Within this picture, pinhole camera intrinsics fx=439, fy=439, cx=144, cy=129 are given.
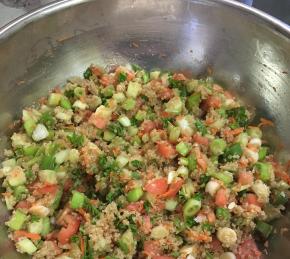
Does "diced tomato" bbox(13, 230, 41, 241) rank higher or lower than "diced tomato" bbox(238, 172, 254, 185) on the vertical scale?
lower

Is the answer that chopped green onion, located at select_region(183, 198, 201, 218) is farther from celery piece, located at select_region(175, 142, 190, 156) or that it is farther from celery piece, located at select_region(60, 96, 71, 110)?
celery piece, located at select_region(60, 96, 71, 110)

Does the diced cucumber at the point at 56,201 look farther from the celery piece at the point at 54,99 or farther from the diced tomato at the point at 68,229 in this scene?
the celery piece at the point at 54,99

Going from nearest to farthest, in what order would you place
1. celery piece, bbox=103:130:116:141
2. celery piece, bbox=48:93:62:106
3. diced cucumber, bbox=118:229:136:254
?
1. diced cucumber, bbox=118:229:136:254
2. celery piece, bbox=103:130:116:141
3. celery piece, bbox=48:93:62:106

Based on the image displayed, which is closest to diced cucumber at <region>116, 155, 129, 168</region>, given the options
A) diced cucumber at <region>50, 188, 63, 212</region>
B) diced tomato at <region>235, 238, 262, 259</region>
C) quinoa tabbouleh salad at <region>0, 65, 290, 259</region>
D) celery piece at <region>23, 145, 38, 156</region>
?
quinoa tabbouleh salad at <region>0, 65, 290, 259</region>

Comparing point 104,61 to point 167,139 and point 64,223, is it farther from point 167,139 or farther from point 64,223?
point 64,223

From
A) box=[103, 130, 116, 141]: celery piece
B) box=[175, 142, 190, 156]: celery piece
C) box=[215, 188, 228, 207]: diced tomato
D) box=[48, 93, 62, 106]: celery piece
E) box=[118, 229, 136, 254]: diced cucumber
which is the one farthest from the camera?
box=[48, 93, 62, 106]: celery piece

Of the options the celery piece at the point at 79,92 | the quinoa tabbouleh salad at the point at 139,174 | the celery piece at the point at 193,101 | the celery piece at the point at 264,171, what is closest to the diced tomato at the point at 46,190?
the quinoa tabbouleh salad at the point at 139,174

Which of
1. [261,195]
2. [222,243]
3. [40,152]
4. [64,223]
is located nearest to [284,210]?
[261,195]
